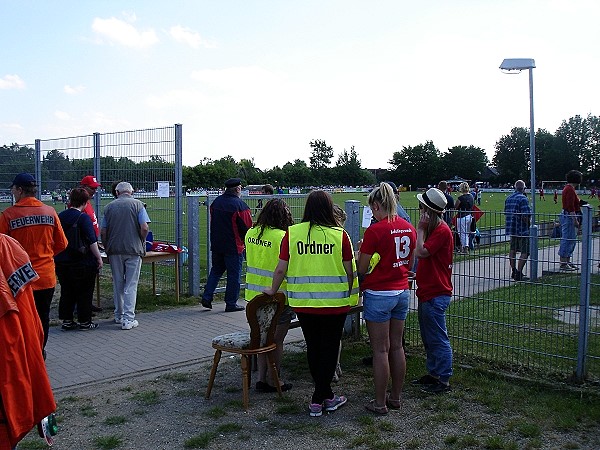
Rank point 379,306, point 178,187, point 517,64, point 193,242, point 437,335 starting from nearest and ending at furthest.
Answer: point 379,306, point 437,335, point 193,242, point 178,187, point 517,64

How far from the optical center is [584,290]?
6.13 meters

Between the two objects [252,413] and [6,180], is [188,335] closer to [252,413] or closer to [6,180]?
[252,413]

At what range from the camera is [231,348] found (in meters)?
5.93

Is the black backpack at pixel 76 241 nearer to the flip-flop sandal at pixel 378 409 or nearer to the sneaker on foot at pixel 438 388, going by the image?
the flip-flop sandal at pixel 378 409

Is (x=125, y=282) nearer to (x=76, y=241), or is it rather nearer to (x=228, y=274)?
(x=76, y=241)

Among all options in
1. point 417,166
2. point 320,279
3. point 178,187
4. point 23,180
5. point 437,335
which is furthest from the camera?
point 417,166

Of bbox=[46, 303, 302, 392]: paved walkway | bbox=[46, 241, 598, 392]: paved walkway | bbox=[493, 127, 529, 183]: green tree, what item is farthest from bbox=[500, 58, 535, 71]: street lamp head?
bbox=[493, 127, 529, 183]: green tree

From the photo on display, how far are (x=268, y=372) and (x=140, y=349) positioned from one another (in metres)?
2.15

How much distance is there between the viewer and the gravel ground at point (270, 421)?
16.4 ft

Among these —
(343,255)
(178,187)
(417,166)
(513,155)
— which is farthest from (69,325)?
(417,166)

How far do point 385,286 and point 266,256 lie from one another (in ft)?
3.92

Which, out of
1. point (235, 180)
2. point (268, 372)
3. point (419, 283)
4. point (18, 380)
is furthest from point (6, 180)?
point (18, 380)

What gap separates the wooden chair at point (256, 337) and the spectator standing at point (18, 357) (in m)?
2.51

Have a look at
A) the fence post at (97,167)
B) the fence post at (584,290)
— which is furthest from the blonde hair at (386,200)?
the fence post at (97,167)
